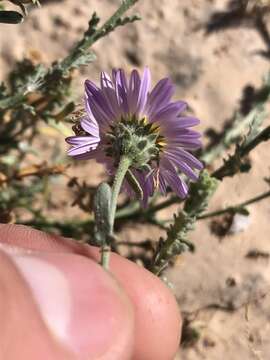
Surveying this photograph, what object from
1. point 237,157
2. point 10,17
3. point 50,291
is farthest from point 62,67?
point 50,291

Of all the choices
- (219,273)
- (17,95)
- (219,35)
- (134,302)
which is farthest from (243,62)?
(134,302)

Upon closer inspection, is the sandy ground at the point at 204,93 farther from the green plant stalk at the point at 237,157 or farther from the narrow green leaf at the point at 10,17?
the narrow green leaf at the point at 10,17

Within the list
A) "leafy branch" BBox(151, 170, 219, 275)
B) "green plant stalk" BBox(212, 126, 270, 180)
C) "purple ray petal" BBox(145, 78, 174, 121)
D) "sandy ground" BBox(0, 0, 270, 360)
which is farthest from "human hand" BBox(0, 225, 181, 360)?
"sandy ground" BBox(0, 0, 270, 360)

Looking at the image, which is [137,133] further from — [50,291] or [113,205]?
[50,291]

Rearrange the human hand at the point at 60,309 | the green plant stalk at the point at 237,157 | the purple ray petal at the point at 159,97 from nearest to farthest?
the human hand at the point at 60,309
the purple ray petal at the point at 159,97
the green plant stalk at the point at 237,157

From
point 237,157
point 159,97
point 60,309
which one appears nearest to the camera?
point 60,309

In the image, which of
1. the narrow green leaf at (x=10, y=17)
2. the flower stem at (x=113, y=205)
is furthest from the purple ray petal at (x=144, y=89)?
the narrow green leaf at (x=10, y=17)
